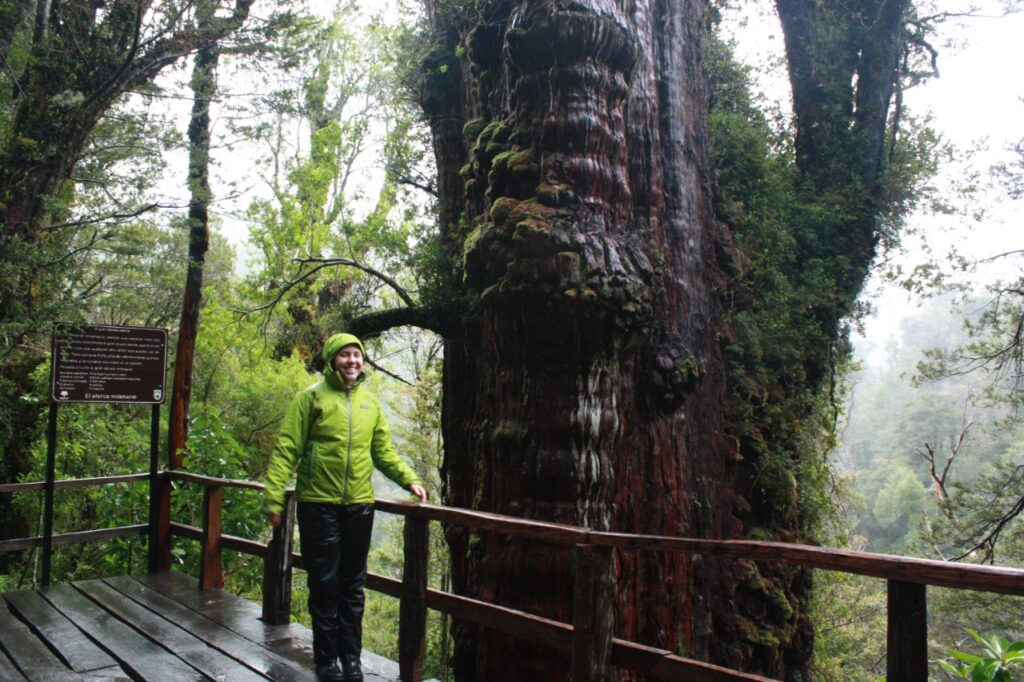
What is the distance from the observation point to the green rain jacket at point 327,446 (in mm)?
3553

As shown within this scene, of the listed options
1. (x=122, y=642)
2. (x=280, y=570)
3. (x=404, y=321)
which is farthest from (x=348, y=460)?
(x=404, y=321)

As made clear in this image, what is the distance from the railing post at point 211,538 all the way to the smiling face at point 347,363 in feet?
7.50

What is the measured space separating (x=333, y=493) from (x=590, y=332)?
2832mm

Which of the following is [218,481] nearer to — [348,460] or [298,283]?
Answer: [348,460]

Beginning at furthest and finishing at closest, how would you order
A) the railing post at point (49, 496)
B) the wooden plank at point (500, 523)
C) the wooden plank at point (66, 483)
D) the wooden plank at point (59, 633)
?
the wooden plank at point (66, 483)
the railing post at point (49, 496)
the wooden plank at point (59, 633)
the wooden plank at point (500, 523)

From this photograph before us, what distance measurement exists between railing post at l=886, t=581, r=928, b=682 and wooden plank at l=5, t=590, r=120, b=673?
3.90 metres

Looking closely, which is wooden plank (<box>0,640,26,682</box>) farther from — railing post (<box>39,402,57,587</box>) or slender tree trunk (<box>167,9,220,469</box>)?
slender tree trunk (<box>167,9,220,469</box>)

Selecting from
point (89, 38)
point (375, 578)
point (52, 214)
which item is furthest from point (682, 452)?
point (89, 38)

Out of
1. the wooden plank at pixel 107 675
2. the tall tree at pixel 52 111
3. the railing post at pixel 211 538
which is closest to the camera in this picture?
the wooden plank at pixel 107 675

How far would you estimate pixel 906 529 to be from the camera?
108ft

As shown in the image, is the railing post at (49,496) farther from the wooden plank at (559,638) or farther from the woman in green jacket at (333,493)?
the wooden plank at (559,638)

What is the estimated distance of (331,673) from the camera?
3602 millimetres

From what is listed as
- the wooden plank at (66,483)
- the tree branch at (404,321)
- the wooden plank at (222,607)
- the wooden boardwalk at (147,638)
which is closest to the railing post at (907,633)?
the wooden boardwalk at (147,638)

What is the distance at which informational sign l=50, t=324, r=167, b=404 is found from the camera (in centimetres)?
572
